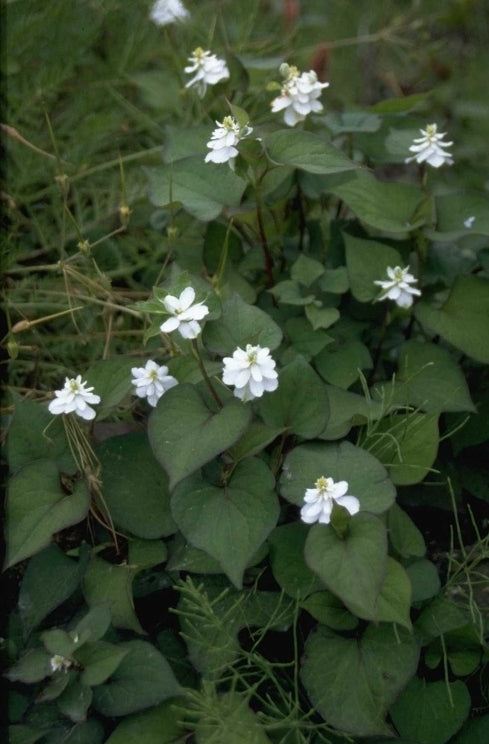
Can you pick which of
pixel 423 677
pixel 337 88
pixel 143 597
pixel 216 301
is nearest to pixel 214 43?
pixel 337 88

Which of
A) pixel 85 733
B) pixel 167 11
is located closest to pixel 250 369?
pixel 85 733

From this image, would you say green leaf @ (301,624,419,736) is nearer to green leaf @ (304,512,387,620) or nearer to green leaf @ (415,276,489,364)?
green leaf @ (304,512,387,620)

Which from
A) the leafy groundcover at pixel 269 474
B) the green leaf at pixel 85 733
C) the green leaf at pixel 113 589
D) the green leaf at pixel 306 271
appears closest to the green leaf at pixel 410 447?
the leafy groundcover at pixel 269 474

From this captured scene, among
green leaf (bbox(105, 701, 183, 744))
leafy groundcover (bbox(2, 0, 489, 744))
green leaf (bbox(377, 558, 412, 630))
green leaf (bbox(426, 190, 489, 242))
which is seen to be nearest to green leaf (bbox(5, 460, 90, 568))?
leafy groundcover (bbox(2, 0, 489, 744))

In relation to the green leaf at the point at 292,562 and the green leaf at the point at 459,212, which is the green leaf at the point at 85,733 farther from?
the green leaf at the point at 459,212

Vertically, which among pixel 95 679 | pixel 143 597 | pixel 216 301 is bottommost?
pixel 143 597

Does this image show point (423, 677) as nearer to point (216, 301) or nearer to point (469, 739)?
point (469, 739)
